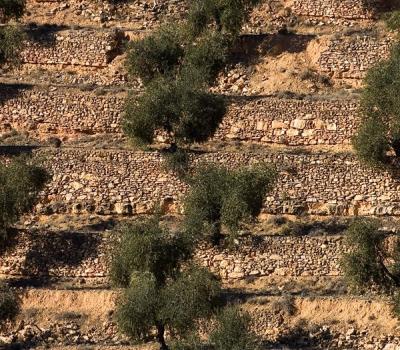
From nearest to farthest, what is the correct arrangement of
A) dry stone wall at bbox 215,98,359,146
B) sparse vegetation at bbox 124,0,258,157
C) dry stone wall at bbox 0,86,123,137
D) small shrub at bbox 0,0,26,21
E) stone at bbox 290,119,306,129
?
sparse vegetation at bbox 124,0,258,157 → dry stone wall at bbox 215,98,359,146 → stone at bbox 290,119,306,129 → dry stone wall at bbox 0,86,123,137 → small shrub at bbox 0,0,26,21

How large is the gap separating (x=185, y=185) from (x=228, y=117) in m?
4.11

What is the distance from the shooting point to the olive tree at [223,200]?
49.9 metres

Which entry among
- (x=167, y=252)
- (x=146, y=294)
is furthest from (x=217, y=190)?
(x=146, y=294)

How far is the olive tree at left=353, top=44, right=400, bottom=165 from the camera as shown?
5284 centimetres

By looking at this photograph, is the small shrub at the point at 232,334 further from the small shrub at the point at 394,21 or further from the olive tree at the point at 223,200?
the small shrub at the point at 394,21

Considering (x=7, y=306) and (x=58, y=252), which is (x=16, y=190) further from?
(x=7, y=306)

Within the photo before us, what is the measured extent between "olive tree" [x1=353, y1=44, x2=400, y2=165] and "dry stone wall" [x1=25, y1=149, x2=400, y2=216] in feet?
2.69

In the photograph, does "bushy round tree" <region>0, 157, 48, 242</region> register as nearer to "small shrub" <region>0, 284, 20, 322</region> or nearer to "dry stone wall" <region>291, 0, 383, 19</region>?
"small shrub" <region>0, 284, 20, 322</region>

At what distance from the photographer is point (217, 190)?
166ft

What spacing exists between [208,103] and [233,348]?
44.8 feet

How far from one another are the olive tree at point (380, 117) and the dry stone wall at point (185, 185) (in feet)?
2.69

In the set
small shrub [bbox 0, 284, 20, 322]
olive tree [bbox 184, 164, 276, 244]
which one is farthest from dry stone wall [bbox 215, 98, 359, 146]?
small shrub [bbox 0, 284, 20, 322]

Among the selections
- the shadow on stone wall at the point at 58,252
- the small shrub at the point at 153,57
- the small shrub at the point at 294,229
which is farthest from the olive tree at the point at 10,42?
the small shrub at the point at 294,229

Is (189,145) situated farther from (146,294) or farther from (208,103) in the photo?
(146,294)
